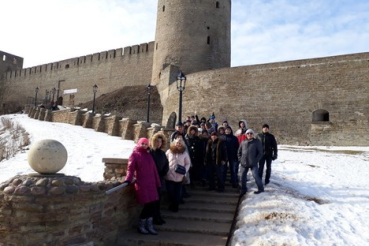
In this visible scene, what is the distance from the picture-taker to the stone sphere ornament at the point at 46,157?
4.25 meters

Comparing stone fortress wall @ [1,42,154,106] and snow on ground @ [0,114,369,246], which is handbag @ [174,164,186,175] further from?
stone fortress wall @ [1,42,154,106]

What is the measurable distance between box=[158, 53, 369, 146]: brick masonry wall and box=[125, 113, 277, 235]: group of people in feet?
37.0

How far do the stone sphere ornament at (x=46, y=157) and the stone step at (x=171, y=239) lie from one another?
61.7 inches

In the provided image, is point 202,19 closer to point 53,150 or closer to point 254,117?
point 254,117

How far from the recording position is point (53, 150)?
4.34m

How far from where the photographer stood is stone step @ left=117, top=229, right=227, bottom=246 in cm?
485

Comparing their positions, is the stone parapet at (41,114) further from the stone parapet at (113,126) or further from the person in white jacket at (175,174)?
the person in white jacket at (175,174)

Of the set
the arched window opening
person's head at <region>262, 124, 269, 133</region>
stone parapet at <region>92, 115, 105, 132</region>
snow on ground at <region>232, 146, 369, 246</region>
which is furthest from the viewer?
stone parapet at <region>92, 115, 105, 132</region>

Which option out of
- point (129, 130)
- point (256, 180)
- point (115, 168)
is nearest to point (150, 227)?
point (115, 168)

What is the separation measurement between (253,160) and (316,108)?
13.1m

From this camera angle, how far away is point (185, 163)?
245 inches

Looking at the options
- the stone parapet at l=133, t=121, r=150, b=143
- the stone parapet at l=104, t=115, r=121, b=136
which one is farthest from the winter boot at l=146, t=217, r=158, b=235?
the stone parapet at l=104, t=115, r=121, b=136

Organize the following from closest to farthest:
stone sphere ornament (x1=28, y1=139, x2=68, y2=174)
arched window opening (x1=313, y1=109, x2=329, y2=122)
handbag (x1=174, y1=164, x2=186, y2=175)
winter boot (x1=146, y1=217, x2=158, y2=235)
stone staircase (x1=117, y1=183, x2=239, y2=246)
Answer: stone sphere ornament (x1=28, y1=139, x2=68, y2=174), stone staircase (x1=117, y1=183, x2=239, y2=246), winter boot (x1=146, y1=217, x2=158, y2=235), handbag (x1=174, y1=164, x2=186, y2=175), arched window opening (x1=313, y1=109, x2=329, y2=122)

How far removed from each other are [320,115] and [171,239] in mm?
16030
